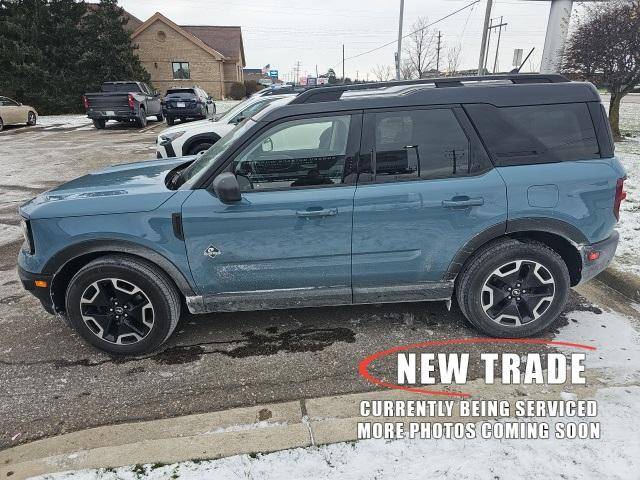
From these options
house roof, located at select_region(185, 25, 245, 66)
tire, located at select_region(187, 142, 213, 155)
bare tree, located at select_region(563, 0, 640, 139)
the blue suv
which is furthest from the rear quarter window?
house roof, located at select_region(185, 25, 245, 66)

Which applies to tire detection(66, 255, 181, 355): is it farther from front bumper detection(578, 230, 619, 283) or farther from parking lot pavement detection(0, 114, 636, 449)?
front bumper detection(578, 230, 619, 283)

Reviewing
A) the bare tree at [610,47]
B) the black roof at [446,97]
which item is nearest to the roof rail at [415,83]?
the black roof at [446,97]

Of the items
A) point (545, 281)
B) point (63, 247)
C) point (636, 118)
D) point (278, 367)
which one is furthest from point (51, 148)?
point (636, 118)

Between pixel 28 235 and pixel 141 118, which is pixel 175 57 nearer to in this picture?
pixel 141 118

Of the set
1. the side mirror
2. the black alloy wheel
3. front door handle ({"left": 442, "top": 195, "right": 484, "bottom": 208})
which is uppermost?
the side mirror

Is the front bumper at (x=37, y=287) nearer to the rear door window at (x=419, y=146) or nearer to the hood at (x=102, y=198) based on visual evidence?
the hood at (x=102, y=198)

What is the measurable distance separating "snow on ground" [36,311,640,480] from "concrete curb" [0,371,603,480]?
0.21 ft

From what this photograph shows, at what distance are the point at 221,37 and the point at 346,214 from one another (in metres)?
47.4

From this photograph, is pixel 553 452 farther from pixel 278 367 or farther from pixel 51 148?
pixel 51 148

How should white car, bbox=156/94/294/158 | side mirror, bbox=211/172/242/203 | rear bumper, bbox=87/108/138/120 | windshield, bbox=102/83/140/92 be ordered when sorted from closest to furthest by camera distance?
side mirror, bbox=211/172/242/203 < white car, bbox=156/94/294/158 < rear bumper, bbox=87/108/138/120 < windshield, bbox=102/83/140/92

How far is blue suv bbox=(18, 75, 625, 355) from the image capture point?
301 cm

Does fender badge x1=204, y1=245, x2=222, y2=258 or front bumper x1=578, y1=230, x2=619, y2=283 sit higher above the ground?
fender badge x1=204, y1=245, x2=222, y2=258

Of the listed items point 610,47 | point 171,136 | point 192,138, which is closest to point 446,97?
point 192,138

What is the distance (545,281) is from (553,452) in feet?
4.42
